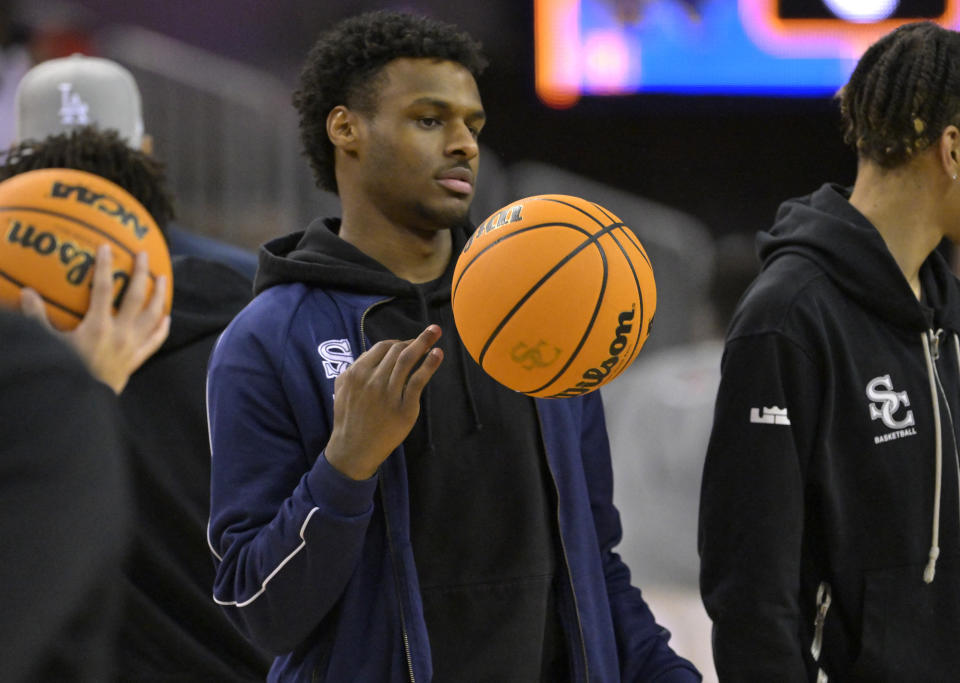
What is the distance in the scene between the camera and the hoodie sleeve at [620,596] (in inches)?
81.3

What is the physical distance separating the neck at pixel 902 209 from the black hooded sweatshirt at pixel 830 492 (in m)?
A: 0.09

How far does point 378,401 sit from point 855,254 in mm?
1005

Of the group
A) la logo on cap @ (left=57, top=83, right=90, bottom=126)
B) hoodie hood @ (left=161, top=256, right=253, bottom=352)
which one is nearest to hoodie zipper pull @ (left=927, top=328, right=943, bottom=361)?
hoodie hood @ (left=161, top=256, right=253, bottom=352)

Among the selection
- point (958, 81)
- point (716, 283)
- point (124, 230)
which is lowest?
point (716, 283)

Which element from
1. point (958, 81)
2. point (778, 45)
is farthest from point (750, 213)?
point (958, 81)

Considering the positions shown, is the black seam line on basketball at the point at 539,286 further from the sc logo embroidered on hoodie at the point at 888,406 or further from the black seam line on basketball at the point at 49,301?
the black seam line on basketball at the point at 49,301

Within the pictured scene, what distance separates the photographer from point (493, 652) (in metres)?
1.95

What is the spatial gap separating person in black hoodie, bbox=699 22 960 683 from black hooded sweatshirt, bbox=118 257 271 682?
3.59 feet

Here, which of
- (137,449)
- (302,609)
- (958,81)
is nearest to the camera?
(302,609)

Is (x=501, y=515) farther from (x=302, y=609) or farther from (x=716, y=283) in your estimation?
(x=716, y=283)

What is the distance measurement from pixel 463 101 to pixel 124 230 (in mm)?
721

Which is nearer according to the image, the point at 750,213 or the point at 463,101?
the point at 463,101

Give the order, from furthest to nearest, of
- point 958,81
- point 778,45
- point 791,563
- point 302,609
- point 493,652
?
point 778,45 → point 958,81 → point 791,563 → point 493,652 → point 302,609

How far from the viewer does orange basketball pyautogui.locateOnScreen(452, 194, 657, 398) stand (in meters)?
1.77
